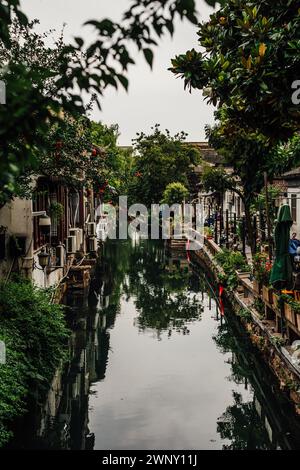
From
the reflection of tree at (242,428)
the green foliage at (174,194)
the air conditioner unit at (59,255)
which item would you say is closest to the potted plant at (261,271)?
the reflection of tree at (242,428)

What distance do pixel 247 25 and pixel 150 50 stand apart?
517cm

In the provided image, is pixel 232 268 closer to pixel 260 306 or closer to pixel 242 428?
pixel 260 306

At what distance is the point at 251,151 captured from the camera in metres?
13.7

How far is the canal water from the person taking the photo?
888 centimetres

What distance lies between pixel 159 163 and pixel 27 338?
1355 inches

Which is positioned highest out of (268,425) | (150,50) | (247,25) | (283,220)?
(247,25)

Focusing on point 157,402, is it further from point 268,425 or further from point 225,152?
point 225,152

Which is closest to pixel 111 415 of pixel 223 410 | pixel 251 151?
pixel 223 410

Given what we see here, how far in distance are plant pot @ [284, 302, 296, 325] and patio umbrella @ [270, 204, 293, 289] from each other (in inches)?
19.6

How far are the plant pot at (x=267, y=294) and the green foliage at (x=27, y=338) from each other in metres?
4.79

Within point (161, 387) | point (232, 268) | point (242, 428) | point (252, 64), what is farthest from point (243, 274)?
point (252, 64)

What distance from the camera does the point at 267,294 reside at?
12.0 m

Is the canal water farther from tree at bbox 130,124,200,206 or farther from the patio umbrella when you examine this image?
tree at bbox 130,124,200,206
